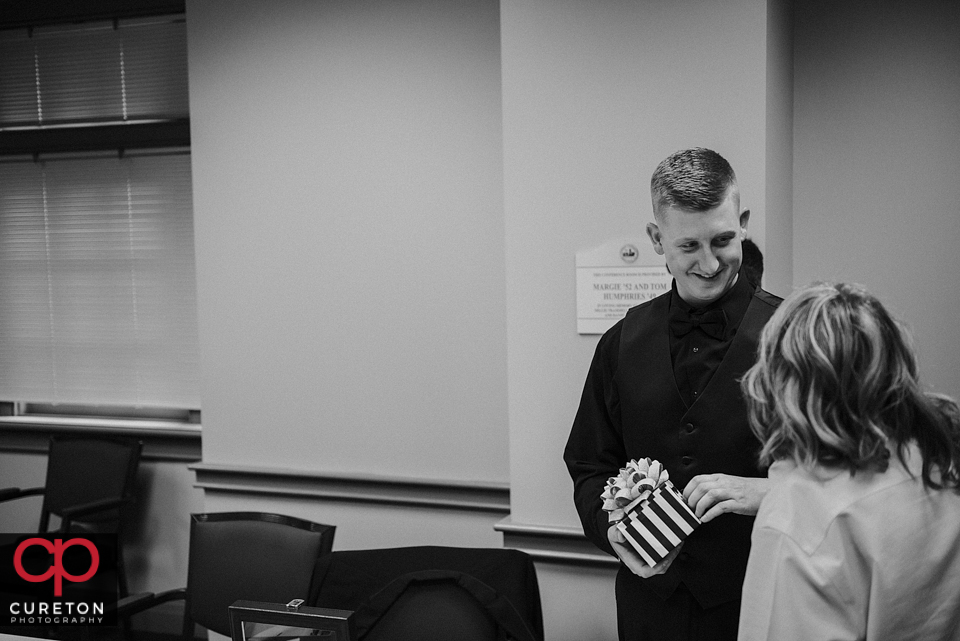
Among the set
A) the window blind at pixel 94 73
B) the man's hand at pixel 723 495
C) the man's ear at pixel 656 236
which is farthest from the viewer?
the window blind at pixel 94 73

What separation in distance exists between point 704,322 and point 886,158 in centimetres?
141

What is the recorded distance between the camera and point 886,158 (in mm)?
2822

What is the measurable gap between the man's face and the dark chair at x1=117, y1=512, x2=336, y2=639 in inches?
54.7

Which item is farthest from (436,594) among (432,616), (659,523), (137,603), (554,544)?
(137,603)

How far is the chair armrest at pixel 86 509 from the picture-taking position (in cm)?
360

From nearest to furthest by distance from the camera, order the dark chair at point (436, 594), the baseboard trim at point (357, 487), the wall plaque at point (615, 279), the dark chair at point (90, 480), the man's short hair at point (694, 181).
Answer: the man's short hair at point (694, 181), the dark chair at point (436, 594), the wall plaque at point (615, 279), the baseboard trim at point (357, 487), the dark chair at point (90, 480)

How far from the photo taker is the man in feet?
5.82

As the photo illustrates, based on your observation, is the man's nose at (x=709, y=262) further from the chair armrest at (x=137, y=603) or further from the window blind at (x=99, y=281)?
the window blind at (x=99, y=281)

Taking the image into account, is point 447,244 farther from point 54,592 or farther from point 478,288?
point 54,592

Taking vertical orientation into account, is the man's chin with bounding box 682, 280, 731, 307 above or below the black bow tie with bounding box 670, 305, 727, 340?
above

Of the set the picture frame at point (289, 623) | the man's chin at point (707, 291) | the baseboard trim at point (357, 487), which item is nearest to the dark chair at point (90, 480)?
the baseboard trim at point (357, 487)

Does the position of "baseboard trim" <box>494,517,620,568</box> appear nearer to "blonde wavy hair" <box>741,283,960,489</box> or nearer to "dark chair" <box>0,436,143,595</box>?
"blonde wavy hair" <box>741,283,960,489</box>

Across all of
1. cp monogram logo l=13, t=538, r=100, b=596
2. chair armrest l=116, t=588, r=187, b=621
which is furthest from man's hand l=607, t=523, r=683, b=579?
cp monogram logo l=13, t=538, r=100, b=596

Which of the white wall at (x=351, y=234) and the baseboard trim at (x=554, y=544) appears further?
the white wall at (x=351, y=234)
